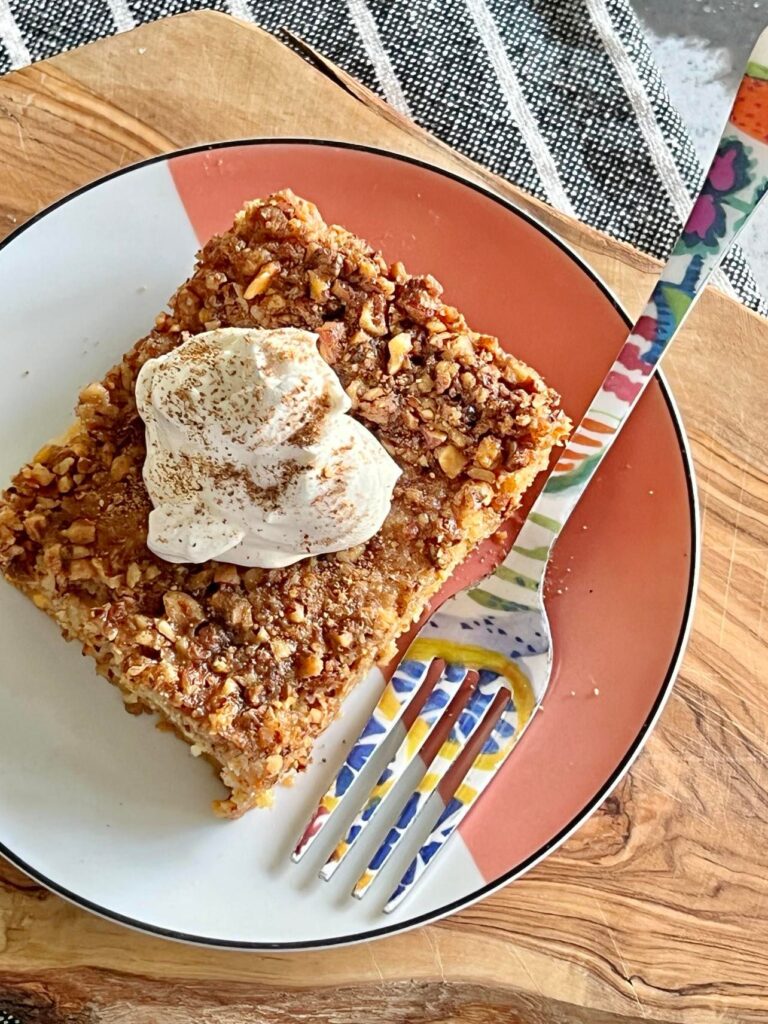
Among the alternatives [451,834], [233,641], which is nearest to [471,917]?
[451,834]

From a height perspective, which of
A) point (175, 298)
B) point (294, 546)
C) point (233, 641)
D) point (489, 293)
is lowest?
point (233, 641)

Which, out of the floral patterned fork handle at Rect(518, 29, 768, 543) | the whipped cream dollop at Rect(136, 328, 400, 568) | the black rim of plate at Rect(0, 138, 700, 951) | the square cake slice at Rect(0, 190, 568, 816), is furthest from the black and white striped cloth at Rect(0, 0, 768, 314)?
the whipped cream dollop at Rect(136, 328, 400, 568)

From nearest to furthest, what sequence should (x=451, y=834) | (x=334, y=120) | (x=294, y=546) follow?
1. (x=294, y=546)
2. (x=451, y=834)
3. (x=334, y=120)

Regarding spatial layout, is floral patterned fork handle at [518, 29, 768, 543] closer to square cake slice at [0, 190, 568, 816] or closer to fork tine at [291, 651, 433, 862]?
square cake slice at [0, 190, 568, 816]

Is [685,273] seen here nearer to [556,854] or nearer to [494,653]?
[494,653]

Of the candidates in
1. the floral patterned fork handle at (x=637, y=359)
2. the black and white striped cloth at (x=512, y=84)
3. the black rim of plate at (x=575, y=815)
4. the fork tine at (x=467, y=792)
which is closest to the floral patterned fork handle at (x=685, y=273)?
the floral patterned fork handle at (x=637, y=359)

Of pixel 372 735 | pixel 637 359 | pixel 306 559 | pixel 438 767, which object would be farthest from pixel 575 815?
pixel 637 359

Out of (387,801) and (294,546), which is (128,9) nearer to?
(294,546)
